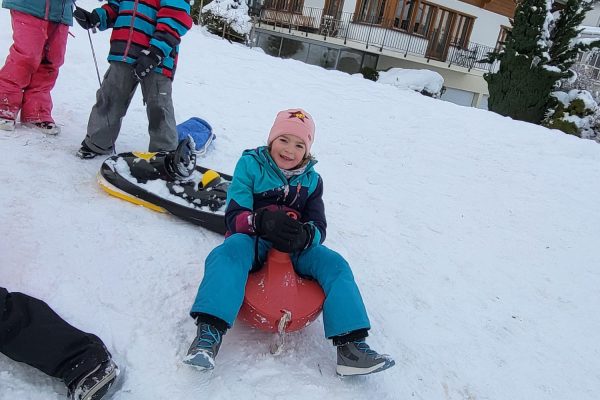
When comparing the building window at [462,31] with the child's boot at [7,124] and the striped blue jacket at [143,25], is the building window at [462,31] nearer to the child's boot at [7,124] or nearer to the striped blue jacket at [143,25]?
the striped blue jacket at [143,25]

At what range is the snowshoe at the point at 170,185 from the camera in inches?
111

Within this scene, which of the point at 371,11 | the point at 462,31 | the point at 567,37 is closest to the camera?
the point at 567,37

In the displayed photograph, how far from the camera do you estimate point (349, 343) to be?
1.88 meters

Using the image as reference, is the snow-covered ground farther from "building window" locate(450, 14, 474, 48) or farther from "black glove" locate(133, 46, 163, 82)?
"building window" locate(450, 14, 474, 48)

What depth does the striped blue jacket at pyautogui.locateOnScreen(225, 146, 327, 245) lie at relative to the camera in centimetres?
230

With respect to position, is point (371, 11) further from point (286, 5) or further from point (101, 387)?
point (101, 387)

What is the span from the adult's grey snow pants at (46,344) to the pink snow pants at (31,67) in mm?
2314

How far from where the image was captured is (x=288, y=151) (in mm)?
2375

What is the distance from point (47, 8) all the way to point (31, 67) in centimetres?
43

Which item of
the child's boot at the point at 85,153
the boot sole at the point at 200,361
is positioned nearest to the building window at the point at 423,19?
the child's boot at the point at 85,153

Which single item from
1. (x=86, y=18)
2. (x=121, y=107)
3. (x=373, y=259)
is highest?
(x=86, y=18)

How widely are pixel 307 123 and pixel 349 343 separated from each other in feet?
3.69

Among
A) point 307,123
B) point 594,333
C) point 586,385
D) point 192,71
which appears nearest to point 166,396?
point 307,123

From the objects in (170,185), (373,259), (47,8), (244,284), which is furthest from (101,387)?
(47,8)
